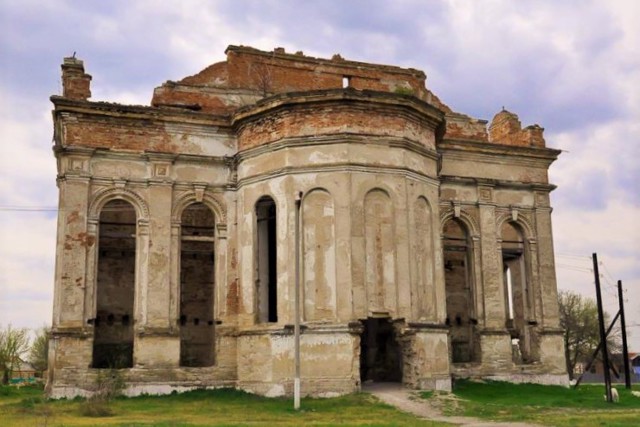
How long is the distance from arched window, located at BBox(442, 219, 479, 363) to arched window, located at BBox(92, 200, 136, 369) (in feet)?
35.4

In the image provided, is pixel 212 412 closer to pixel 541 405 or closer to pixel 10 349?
pixel 541 405

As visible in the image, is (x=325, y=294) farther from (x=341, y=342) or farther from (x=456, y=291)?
(x=456, y=291)

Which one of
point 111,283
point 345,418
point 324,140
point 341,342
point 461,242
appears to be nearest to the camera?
point 345,418

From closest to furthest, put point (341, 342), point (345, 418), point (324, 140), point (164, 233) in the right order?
point (345, 418)
point (341, 342)
point (324, 140)
point (164, 233)

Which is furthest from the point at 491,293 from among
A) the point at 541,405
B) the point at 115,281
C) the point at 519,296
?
the point at 115,281

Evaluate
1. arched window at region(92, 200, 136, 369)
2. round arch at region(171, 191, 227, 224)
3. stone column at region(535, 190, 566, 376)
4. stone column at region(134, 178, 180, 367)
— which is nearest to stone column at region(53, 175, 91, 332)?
stone column at region(134, 178, 180, 367)

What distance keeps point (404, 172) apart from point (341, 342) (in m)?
4.89

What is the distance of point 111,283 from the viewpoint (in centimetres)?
2428

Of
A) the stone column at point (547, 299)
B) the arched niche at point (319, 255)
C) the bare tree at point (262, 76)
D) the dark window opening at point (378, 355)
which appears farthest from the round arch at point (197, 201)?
the stone column at point (547, 299)

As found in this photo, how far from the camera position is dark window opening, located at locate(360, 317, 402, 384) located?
21.8 m

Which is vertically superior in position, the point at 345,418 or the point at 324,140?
the point at 324,140

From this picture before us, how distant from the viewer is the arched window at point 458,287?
81.9ft

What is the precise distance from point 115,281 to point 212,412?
9.48 meters

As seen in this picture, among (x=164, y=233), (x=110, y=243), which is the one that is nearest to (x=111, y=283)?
(x=110, y=243)
